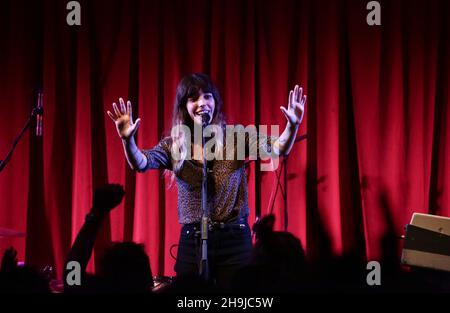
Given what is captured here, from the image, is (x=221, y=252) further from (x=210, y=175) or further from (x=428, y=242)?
(x=428, y=242)

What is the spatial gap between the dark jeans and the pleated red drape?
1433 mm

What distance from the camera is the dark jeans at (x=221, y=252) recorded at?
7.88 ft

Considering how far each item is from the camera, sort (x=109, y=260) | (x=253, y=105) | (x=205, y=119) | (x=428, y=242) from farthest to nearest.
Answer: (x=253, y=105)
(x=428, y=242)
(x=205, y=119)
(x=109, y=260)

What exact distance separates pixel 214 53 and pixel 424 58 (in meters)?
1.55

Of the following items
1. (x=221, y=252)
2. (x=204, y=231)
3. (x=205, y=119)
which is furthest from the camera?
(x=205, y=119)

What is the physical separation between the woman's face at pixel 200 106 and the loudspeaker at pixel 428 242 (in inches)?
51.6

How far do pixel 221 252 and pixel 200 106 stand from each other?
72 cm

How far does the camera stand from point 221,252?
241 cm

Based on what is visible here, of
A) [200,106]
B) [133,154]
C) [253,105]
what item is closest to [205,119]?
[200,106]

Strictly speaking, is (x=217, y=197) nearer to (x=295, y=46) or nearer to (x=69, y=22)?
(x=295, y=46)

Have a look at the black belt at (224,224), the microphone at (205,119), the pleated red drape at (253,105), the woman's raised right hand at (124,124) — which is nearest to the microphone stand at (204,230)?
the black belt at (224,224)

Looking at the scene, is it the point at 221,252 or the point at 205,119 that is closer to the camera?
the point at 221,252

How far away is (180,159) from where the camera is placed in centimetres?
258
